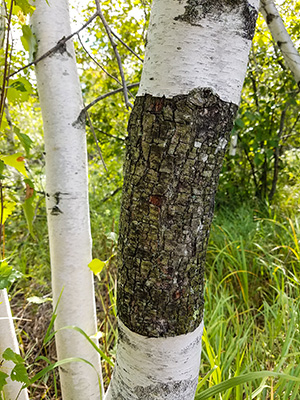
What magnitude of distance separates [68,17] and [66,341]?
1113 mm

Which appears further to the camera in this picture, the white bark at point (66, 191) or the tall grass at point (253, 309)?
the tall grass at point (253, 309)

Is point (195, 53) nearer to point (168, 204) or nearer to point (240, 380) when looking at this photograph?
point (168, 204)

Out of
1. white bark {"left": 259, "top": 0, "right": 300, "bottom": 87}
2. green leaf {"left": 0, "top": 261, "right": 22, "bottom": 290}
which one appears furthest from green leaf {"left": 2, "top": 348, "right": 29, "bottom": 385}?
white bark {"left": 259, "top": 0, "right": 300, "bottom": 87}

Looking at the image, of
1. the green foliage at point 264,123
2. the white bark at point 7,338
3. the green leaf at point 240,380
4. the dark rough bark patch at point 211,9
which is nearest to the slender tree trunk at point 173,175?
the dark rough bark patch at point 211,9

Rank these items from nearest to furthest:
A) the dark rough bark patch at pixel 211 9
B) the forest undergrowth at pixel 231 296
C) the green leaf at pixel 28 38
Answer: the dark rough bark patch at pixel 211 9
the green leaf at pixel 28 38
the forest undergrowth at pixel 231 296

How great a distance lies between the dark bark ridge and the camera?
46 cm

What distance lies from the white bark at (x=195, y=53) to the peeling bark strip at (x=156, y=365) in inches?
18.5

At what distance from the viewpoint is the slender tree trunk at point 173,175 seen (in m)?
0.45

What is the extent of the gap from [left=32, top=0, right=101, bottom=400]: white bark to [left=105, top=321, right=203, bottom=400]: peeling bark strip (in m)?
0.41

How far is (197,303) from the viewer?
21.6 inches

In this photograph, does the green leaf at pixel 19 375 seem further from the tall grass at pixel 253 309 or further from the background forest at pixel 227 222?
the background forest at pixel 227 222

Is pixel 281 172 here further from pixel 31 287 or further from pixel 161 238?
pixel 161 238

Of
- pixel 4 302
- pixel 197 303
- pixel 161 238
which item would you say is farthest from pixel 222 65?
pixel 4 302

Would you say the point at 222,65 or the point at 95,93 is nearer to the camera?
the point at 222,65
